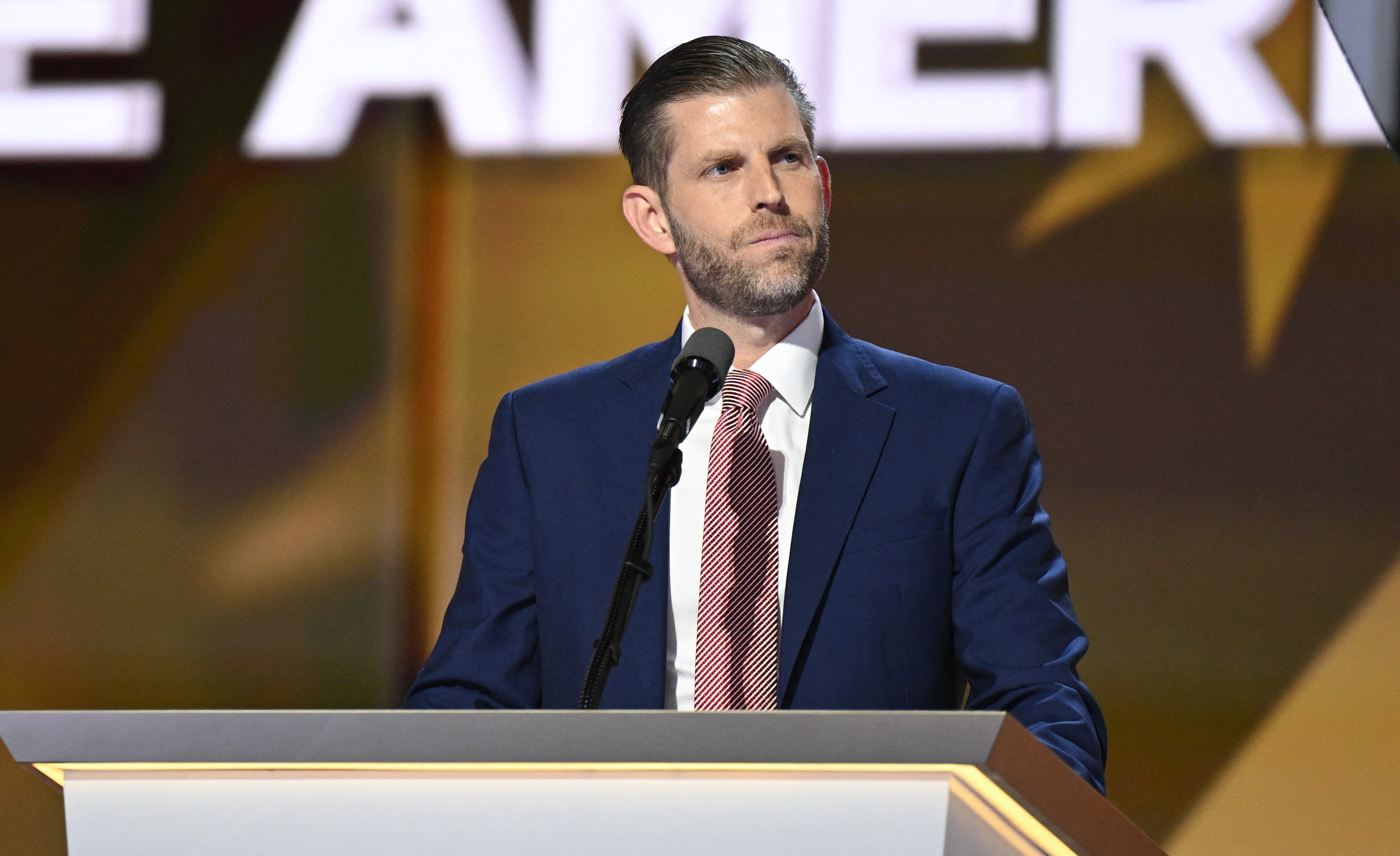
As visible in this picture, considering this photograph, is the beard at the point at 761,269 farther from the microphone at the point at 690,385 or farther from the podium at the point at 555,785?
the podium at the point at 555,785

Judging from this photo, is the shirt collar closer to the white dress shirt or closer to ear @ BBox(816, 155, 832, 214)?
the white dress shirt

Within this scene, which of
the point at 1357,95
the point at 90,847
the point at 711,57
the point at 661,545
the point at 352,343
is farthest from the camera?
the point at 352,343

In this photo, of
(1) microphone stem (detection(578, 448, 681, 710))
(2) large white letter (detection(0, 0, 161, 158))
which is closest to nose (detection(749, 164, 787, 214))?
(1) microphone stem (detection(578, 448, 681, 710))

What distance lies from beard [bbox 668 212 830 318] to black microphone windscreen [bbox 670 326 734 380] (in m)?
0.45

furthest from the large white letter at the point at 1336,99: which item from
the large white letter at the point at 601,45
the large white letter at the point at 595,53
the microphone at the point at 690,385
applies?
the microphone at the point at 690,385

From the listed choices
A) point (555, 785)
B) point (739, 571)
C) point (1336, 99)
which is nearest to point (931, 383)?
point (739, 571)

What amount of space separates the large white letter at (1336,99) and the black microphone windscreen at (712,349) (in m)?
2.06

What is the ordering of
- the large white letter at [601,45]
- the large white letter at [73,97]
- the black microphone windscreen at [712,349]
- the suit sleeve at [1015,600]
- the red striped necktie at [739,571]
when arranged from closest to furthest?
the black microphone windscreen at [712,349] → the suit sleeve at [1015,600] → the red striped necktie at [739,571] → the large white letter at [601,45] → the large white letter at [73,97]

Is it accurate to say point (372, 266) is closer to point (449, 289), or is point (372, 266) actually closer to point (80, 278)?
point (449, 289)

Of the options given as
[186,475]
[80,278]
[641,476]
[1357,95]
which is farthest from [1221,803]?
[80,278]

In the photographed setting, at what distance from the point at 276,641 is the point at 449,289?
85 cm

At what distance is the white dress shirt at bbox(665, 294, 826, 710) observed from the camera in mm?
1686

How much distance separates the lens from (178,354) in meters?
3.12

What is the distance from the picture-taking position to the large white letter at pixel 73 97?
3.16 m
